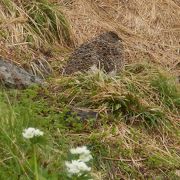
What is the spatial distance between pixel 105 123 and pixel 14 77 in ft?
2.83

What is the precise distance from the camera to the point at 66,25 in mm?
5824

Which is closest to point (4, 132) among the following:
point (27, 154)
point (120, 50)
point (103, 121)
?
point (27, 154)

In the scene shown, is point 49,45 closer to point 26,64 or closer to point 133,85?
point 26,64

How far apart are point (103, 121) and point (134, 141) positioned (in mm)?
297

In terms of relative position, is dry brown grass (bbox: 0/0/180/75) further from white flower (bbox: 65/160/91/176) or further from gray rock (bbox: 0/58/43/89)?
white flower (bbox: 65/160/91/176)

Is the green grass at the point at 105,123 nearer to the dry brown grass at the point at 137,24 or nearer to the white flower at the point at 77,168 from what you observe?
the white flower at the point at 77,168

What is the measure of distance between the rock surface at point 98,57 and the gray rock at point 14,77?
488mm

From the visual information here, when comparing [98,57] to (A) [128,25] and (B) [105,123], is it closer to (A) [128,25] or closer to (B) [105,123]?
(B) [105,123]

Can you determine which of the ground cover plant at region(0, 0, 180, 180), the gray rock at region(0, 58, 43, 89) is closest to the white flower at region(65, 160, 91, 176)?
the ground cover plant at region(0, 0, 180, 180)

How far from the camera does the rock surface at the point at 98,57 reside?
4.87 m

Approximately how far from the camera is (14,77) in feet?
14.2

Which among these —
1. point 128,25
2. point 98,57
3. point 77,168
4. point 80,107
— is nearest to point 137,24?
point 128,25

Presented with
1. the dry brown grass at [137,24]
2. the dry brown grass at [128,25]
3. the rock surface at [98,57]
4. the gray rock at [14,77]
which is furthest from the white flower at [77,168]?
the dry brown grass at [137,24]

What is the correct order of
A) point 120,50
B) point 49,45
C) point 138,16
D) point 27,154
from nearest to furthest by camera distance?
point 27,154, point 120,50, point 49,45, point 138,16
